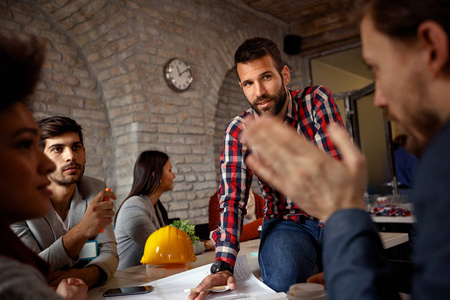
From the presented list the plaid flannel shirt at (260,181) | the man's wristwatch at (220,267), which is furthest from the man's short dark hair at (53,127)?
the man's wristwatch at (220,267)

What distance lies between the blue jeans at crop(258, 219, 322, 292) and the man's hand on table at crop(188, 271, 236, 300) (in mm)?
170

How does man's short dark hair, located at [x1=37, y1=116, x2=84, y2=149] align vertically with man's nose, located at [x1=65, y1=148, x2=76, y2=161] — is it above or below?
above

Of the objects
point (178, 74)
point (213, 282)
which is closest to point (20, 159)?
point (213, 282)

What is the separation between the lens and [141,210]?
2627 mm

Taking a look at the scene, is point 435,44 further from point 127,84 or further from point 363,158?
point 127,84

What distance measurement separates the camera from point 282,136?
0.62 metres

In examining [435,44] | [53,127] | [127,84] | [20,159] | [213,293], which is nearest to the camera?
[435,44]

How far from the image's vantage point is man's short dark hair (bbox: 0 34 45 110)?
688mm

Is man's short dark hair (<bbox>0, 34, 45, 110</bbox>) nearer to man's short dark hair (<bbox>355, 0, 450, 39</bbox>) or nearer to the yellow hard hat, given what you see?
man's short dark hair (<bbox>355, 0, 450, 39</bbox>)

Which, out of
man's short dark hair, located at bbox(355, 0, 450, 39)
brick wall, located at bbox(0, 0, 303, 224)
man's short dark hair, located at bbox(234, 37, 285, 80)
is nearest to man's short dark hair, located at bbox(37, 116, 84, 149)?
man's short dark hair, located at bbox(234, 37, 285, 80)

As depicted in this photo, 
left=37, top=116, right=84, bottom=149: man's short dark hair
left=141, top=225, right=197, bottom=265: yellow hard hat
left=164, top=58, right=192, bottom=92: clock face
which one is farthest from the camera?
left=164, top=58, right=192, bottom=92: clock face

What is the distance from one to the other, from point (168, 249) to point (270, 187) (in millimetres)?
555

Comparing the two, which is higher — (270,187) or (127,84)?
(127,84)

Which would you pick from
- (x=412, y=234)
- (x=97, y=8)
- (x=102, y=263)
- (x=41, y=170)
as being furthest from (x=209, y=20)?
(x=41, y=170)
